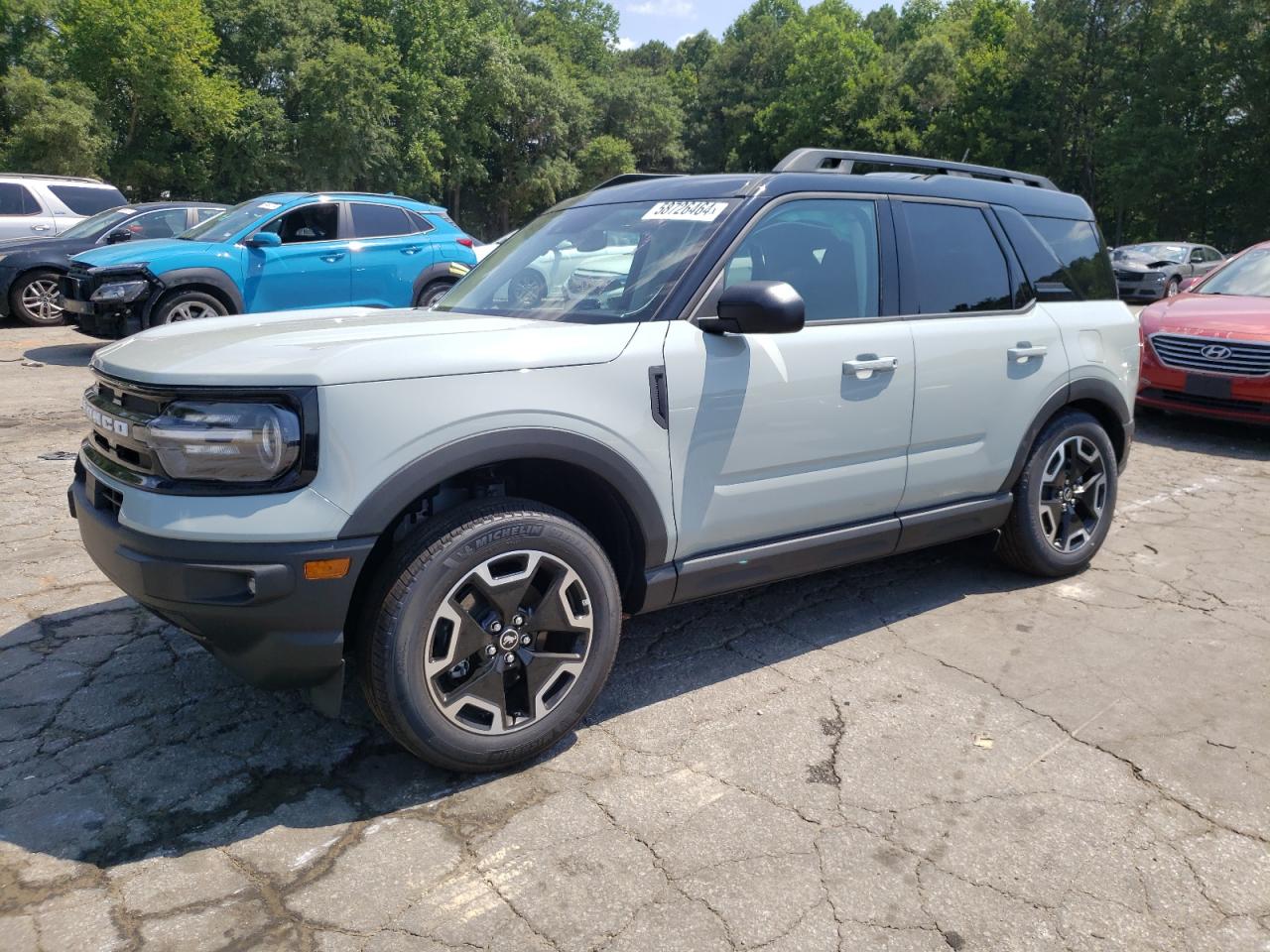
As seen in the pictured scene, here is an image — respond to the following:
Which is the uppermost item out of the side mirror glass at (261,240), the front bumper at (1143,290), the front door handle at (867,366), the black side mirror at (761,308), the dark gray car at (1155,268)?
the black side mirror at (761,308)

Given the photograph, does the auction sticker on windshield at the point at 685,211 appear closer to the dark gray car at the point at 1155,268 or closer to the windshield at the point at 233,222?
the windshield at the point at 233,222

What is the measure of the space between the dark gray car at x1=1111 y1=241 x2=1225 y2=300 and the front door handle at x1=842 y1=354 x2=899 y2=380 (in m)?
18.8

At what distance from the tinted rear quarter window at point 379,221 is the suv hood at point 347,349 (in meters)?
7.35

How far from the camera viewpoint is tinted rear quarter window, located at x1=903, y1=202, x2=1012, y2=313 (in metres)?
3.92

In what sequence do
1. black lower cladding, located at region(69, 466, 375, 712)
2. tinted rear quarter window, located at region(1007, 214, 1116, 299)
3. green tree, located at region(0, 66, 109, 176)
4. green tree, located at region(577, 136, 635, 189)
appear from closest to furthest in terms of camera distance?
black lower cladding, located at region(69, 466, 375, 712) → tinted rear quarter window, located at region(1007, 214, 1116, 299) → green tree, located at region(0, 66, 109, 176) → green tree, located at region(577, 136, 635, 189)

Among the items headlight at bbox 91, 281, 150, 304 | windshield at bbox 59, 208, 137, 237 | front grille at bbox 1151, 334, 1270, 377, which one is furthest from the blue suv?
front grille at bbox 1151, 334, 1270, 377

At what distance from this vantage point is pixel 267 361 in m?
2.56

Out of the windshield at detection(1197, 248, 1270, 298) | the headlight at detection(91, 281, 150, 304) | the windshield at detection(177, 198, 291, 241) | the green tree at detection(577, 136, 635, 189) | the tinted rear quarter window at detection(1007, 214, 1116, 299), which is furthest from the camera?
the green tree at detection(577, 136, 635, 189)

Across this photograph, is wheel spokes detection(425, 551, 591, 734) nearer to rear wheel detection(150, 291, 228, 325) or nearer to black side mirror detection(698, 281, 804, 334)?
black side mirror detection(698, 281, 804, 334)

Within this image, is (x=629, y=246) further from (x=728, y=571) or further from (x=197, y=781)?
(x=197, y=781)

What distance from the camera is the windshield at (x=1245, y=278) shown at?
8703 millimetres

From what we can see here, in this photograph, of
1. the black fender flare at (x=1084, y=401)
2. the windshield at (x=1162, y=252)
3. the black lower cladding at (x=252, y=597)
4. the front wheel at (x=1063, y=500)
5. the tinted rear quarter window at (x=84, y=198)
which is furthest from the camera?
the windshield at (x=1162, y=252)

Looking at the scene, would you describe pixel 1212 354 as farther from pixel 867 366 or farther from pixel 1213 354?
pixel 867 366

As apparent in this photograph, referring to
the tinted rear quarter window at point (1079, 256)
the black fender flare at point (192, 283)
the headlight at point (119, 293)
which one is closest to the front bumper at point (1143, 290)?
the tinted rear quarter window at point (1079, 256)
